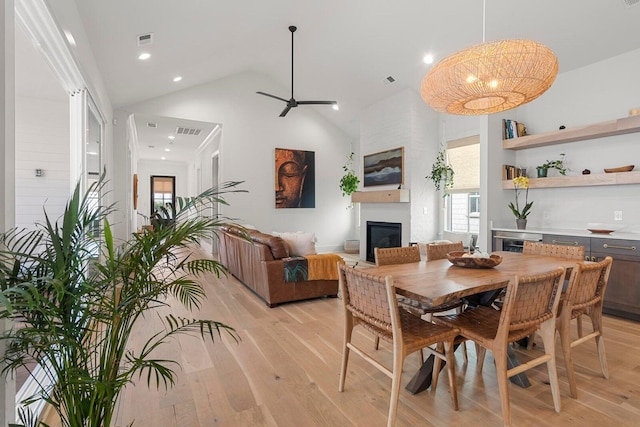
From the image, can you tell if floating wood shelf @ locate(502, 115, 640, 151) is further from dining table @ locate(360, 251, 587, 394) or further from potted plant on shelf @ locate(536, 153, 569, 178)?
dining table @ locate(360, 251, 587, 394)

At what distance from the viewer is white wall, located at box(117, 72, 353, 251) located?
6719mm

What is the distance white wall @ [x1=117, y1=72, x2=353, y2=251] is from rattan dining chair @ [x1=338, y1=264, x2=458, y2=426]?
5.41m

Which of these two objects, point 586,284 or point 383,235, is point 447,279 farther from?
point 383,235

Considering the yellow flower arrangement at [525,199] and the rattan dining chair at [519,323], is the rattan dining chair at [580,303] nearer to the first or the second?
the rattan dining chair at [519,323]

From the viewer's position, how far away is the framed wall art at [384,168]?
6.25 meters

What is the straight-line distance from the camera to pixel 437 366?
2.14 m

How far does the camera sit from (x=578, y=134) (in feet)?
13.1

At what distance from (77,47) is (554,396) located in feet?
13.9

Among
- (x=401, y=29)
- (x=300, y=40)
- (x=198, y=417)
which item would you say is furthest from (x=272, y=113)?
(x=198, y=417)

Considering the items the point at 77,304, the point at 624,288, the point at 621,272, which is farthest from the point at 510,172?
the point at 77,304

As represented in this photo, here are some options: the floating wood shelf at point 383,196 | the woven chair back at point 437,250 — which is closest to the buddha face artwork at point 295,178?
the floating wood shelf at point 383,196

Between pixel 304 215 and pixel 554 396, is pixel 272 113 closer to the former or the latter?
pixel 304 215

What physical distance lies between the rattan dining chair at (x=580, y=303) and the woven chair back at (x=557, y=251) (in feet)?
Result: 1.97

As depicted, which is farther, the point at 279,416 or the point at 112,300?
the point at 279,416
